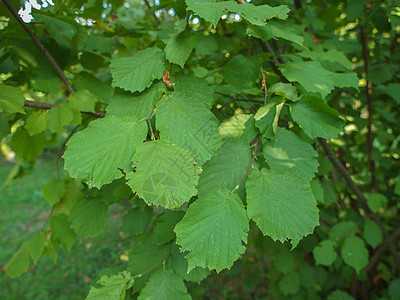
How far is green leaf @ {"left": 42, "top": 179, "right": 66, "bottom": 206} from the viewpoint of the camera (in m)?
1.50

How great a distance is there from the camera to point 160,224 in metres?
1.13

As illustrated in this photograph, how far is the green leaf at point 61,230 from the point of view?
148 centimetres

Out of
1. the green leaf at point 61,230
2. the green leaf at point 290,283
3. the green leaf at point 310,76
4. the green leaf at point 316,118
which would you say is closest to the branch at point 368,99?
the green leaf at point 290,283

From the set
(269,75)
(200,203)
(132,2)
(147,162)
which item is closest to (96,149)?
(147,162)

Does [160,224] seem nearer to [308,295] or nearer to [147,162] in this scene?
[147,162]

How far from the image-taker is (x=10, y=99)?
1.02 m

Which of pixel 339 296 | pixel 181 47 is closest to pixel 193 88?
pixel 181 47

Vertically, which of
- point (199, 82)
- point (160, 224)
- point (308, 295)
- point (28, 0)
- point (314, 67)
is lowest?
point (308, 295)

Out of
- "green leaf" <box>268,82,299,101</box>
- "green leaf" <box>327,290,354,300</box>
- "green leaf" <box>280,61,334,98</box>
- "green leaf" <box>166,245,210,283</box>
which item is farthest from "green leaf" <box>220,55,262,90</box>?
"green leaf" <box>327,290,354,300</box>

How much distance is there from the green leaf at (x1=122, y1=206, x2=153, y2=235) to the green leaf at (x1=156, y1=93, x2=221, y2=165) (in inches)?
31.2

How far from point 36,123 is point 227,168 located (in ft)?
3.54

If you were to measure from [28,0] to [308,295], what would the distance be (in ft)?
11.7

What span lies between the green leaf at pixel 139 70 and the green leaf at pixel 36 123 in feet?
2.21

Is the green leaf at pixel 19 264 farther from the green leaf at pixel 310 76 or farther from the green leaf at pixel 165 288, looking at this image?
the green leaf at pixel 310 76
